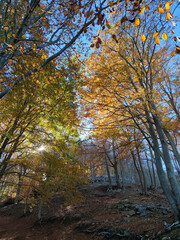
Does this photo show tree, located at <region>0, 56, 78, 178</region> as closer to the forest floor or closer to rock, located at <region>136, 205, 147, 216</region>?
the forest floor

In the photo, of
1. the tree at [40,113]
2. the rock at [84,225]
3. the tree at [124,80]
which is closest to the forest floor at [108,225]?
the rock at [84,225]

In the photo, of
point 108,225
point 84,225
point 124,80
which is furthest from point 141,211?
point 124,80

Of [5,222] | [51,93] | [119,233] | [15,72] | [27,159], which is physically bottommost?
[5,222]

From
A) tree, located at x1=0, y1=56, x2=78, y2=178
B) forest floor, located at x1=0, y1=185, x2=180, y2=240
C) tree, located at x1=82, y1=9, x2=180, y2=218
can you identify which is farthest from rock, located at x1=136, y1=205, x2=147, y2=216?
tree, located at x1=0, y1=56, x2=78, y2=178

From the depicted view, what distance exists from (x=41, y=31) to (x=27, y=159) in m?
5.32

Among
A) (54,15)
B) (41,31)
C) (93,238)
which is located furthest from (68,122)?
(93,238)

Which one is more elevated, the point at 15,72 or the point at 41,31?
the point at 41,31

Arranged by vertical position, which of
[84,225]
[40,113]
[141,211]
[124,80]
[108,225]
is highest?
→ [124,80]

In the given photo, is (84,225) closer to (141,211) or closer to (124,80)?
(141,211)

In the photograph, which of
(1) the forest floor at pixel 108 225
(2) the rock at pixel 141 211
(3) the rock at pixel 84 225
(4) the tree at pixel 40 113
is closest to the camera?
(1) the forest floor at pixel 108 225

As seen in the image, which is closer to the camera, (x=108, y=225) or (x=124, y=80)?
(x=124, y=80)

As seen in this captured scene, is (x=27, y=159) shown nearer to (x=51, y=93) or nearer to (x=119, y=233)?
(x=51, y=93)

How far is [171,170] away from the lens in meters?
4.23

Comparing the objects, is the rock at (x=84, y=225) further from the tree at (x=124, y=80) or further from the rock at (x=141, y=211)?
the tree at (x=124, y=80)
